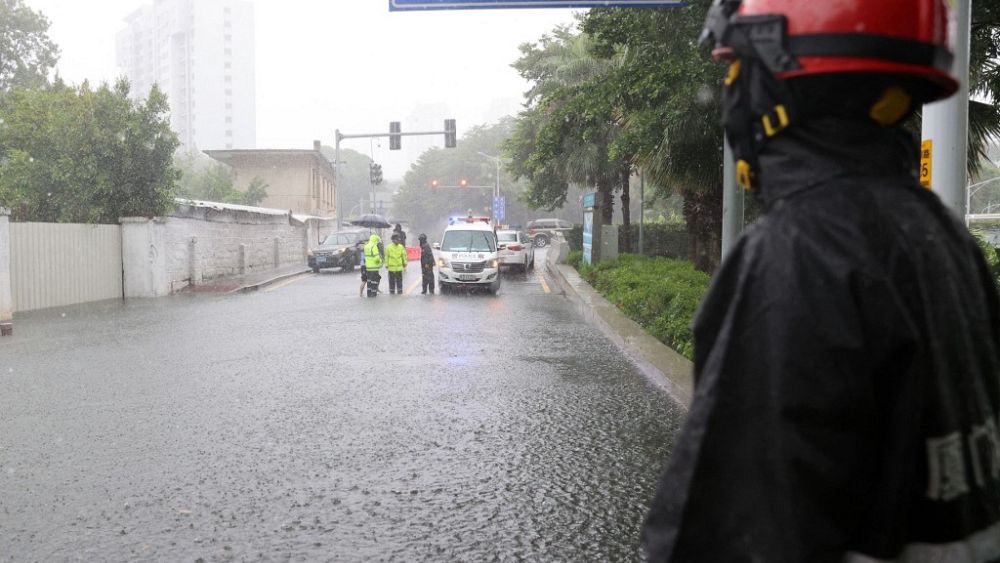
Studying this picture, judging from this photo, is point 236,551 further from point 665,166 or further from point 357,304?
point 357,304

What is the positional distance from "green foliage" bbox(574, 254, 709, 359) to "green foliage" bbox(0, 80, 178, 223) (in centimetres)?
1105

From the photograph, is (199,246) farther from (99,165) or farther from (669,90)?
(669,90)

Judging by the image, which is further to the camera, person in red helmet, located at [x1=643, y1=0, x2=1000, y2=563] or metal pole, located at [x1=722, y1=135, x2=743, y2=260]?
metal pole, located at [x1=722, y1=135, x2=743, y2=260]

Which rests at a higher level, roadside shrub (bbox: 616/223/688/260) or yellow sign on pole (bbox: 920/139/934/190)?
yellow sign on pole (bbox: 920/139/934/190)

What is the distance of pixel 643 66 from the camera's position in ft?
38.0

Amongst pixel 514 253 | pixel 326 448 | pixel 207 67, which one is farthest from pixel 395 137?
pixel 207 67

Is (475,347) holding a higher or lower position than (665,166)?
lower

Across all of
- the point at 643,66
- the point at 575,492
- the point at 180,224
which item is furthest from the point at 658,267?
the point at 575,492

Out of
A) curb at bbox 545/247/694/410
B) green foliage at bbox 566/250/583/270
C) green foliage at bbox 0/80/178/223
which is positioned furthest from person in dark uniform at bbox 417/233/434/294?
green foliage at bbox 566/250/583/270

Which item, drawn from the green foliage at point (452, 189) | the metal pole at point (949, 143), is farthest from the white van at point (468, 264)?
the green foliage at point (452, 189)

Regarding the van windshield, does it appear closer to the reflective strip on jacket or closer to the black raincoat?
the reflective strip on jacket

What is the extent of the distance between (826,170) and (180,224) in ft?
74.5

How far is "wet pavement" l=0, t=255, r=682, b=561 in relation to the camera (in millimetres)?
4184

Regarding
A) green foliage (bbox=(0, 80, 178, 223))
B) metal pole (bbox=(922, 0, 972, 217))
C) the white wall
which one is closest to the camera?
metal pole (bbox=(922, 0, 972, 217))
